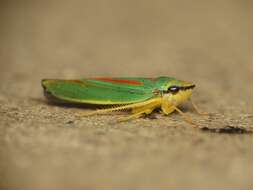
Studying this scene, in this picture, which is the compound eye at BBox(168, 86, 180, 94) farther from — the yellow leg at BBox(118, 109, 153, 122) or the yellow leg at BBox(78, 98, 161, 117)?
the yellow leg at BBox(118, 109, 153, 122)

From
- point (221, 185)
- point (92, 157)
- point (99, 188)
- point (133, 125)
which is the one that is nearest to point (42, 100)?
point (133, 125)

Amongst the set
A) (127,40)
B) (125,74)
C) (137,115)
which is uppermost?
(127,40)

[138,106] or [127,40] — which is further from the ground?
[127,40]

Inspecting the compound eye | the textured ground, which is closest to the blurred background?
the textured ground

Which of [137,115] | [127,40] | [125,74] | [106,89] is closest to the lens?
[137,115]

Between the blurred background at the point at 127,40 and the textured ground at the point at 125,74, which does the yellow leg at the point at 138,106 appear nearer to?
the textured ground at the point at 125,74

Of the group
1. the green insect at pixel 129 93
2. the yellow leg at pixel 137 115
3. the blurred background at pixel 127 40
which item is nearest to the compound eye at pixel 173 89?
the green insect at pixel 129 93

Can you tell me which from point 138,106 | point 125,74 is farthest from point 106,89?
point 125,74

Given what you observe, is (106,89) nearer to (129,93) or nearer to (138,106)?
(129,93)
